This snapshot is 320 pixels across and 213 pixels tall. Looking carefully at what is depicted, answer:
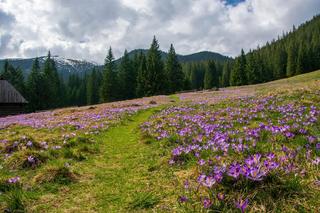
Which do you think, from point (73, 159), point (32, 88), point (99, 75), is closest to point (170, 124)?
point (73, 159)

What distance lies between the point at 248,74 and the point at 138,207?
3669 inches

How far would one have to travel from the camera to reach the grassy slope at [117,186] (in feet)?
14.7

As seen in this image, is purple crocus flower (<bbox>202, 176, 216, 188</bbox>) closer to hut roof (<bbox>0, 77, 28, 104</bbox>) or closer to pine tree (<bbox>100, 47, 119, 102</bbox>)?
hut roof (<bbox>0, 77, 28, 104</bbox>)

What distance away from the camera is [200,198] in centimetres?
398

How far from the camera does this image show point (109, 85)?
77.0 m

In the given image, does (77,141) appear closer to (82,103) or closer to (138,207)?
(138,207)

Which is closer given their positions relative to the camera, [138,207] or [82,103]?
[138,207]

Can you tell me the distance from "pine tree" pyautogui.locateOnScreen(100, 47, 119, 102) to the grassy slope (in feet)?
227

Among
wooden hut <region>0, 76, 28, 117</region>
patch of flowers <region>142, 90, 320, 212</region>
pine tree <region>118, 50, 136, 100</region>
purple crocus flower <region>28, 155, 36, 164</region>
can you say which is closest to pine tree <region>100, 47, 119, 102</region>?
pine tree <region>118, 50, 136, 100</region>

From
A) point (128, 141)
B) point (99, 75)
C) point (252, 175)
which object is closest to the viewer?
point (252, 175)

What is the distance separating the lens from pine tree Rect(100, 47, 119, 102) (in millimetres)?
76438

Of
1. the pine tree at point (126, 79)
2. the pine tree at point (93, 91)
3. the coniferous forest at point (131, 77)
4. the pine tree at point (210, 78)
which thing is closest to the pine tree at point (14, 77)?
the coniferous forest at point (131, 77)

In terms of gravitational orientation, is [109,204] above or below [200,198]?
below

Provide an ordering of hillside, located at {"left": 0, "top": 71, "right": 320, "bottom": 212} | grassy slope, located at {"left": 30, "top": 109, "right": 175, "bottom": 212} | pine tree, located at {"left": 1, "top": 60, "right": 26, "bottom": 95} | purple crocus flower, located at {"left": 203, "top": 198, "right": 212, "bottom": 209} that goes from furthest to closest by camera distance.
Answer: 1. pine tree, located at {"left": 1, "top": 60, "right": 26, "bottom": 95}
2. grassy slope, located at {"left": 30, "top": 109, "right": 175, "bottom": 212}
3. hillside, located at {"left": 0, "top": 71, "right": 320, "bottom": 212}
4. purple crocus flower, located at {"left": 203, "top": 198, "right": 212, "bottom": 209}
